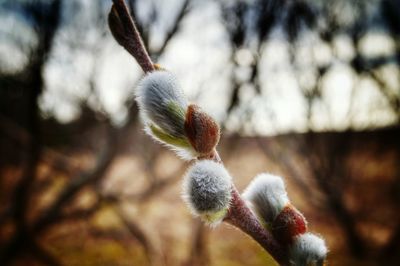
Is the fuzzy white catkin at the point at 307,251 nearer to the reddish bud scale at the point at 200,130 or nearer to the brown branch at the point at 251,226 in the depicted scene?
the brown branch at the point at 251,226

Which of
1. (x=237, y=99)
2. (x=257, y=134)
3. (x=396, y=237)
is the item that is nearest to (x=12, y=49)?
(x=237, y=99)

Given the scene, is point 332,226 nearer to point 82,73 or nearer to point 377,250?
point 377,250

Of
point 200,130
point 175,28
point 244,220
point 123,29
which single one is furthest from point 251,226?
point 175,28

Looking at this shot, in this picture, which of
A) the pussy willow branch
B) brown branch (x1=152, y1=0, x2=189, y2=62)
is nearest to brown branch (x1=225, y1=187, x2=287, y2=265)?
the pussy willow branch

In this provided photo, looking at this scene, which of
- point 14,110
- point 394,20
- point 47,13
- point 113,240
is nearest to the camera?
point 47,13

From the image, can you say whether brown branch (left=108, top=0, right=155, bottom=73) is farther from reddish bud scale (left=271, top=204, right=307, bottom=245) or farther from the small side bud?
reddish bud scale (left=271, top=204, right=307, bottom=245)

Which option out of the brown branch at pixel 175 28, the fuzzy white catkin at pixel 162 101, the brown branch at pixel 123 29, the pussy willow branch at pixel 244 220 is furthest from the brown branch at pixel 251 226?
the brown branch at pixel 175 28
